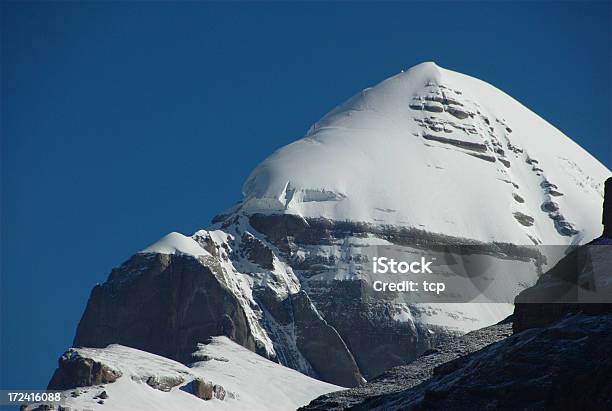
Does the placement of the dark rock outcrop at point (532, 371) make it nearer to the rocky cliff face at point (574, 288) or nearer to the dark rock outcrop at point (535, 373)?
the dark rock outcrop at point (535, 373)

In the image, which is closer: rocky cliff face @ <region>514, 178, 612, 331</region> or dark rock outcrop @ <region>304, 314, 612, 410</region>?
dark rock outcrop @ <region>304, 314, 612, 410</region>

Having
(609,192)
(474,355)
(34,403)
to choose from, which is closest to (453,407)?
(474,355)

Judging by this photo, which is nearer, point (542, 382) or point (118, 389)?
point (542, 382)

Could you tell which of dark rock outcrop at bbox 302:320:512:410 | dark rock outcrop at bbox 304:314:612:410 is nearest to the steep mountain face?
dark rock outcrop at bbox 304:314:612:410

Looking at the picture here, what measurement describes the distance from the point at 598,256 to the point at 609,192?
423 cm

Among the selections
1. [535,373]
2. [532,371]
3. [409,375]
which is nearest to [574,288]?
[532,371]

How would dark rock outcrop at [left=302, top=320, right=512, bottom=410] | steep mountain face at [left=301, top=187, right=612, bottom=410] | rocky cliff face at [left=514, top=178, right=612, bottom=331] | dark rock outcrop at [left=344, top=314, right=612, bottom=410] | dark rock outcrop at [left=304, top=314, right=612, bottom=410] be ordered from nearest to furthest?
dark rock outcrop at [left=304, top=314, right=612, bottom=410] < steep mountain face at [left=301, top=187, right=612, bottom=410] < dark rock outcrop at [left=344, top=314, right=612, bottom=410] < rocky cliff face at [left=514, top=178, right=612, bottom=331] < dark rock outcrop at [left=302, top=320, right=512, bottom=410]

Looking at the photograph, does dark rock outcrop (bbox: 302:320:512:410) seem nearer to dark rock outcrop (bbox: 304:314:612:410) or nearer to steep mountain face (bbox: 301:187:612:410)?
steep mountain face (bbox: 301:187:612:410)

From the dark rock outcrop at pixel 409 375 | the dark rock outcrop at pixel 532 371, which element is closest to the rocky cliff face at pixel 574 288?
the dark rock outcrop at pixel 532 371

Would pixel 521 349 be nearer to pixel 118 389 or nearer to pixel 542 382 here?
pixel 542 382

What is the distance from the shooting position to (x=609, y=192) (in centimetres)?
A: 8775

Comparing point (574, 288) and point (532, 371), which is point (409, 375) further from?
point (532, 371)

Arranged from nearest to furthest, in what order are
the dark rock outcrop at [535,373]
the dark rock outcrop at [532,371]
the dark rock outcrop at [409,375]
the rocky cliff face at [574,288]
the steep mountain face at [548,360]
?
the dark rock outcrop at [535,373] → the steep mountain face at [548,360] → the dark rock outcrop at [532,371] → the rocky cliff face at [574,288] → the dark rock outcrop at [409,375]

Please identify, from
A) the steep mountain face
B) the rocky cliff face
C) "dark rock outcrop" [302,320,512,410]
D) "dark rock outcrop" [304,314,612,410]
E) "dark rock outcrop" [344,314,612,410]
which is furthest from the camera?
"dark rock outcrop" [302,320,512,410]
